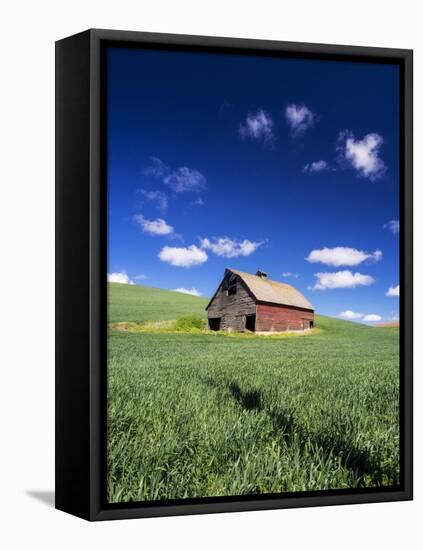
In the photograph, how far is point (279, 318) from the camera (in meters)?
8.99

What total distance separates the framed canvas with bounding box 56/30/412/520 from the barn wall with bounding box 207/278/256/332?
0.06ft

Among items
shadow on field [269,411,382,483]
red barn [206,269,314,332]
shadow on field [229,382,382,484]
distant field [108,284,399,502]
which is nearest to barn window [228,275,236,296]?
red barn [206,269,314,332]

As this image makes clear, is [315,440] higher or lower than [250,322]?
lower

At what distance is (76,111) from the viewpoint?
8.43 meters

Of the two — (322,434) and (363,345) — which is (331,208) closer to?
(363,345)

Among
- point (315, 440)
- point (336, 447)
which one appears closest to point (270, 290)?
point (315, 440)

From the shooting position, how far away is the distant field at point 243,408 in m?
8.39

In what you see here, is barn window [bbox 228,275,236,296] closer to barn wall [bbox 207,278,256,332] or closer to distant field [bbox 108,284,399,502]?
barn wall [bbox 207,278,256,332]

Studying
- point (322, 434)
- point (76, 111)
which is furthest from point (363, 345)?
point (76, 111)

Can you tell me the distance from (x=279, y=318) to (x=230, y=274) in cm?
65

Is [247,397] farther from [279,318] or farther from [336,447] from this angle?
[336,447]

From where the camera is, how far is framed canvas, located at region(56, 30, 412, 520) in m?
8.33

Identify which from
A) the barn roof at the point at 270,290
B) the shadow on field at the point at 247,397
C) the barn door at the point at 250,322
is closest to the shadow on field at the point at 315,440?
the shadow on field at the point at 247,397

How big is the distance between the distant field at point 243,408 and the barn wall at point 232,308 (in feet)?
0.36
